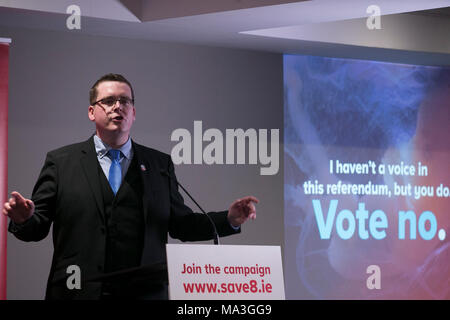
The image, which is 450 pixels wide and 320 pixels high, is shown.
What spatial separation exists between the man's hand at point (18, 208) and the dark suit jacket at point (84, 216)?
8 centimetres

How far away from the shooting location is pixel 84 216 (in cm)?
287

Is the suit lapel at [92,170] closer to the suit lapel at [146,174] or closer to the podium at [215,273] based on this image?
the suit lapel at [146,174]

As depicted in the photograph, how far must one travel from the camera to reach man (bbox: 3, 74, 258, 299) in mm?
2820

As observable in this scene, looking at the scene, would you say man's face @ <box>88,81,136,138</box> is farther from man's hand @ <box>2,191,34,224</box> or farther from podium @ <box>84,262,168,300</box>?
podium @ <box>84,262,168,300</box>

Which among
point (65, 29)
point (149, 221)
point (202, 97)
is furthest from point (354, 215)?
point (149, 221)

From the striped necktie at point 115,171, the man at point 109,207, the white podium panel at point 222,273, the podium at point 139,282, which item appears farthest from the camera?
the striped necktie at point 115,171

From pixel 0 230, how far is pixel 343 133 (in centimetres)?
323

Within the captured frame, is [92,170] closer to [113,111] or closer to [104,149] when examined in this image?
[104,149]

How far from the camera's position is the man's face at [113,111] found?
298 cm

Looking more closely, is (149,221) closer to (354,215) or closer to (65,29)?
(65,29)

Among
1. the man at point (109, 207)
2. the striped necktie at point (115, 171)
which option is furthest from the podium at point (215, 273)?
the striped necktie at point (115, 171)

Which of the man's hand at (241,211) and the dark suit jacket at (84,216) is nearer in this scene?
the man's hand at (241,211)

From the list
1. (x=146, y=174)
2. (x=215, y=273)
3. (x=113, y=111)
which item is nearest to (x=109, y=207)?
(x=146, y=174)

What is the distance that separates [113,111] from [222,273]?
0.93 metres
